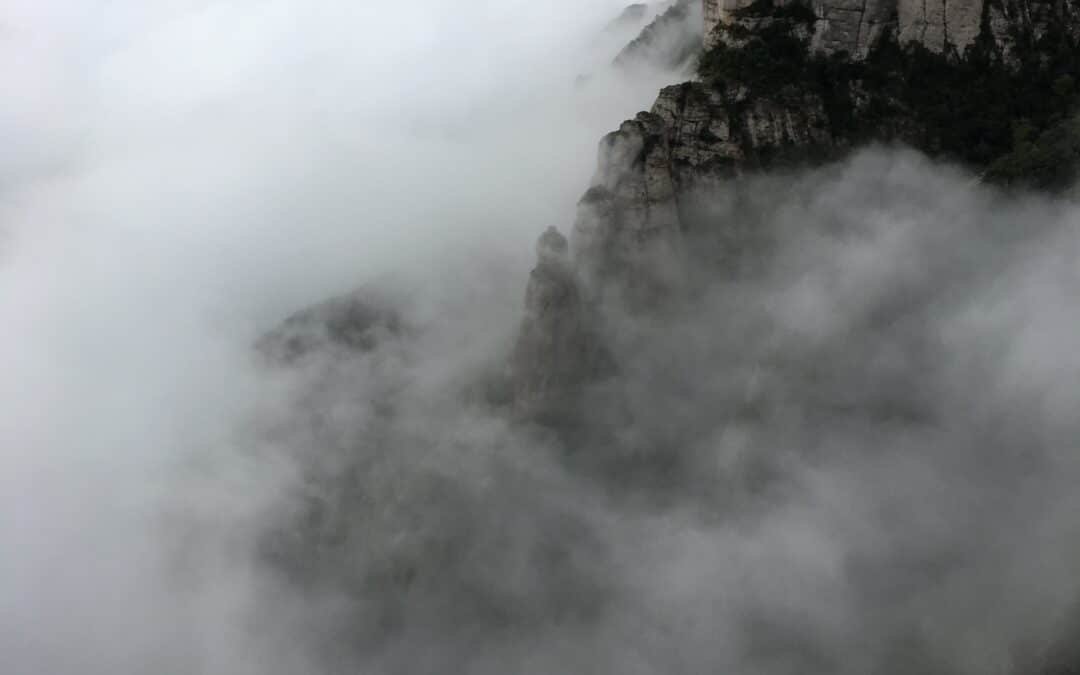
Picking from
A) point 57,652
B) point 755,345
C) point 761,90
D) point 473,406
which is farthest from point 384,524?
point 57,652

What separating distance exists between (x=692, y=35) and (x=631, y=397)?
36.9 m

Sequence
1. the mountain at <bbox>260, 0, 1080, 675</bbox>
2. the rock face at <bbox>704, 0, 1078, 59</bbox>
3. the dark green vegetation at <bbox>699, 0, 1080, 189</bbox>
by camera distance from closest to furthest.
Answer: the mountain at <bbox>260, 0, 1080, 675</bbox> < the rock face at <bbox>704, 0, 1078, 59</bbox> < the dark green vegetation at <bbox>699, 0, 1080, 189</bbox>

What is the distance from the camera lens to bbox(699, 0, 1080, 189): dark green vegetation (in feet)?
223

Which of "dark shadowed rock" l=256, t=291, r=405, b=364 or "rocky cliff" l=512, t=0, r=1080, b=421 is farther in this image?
"dark shadowed rock" l=256, t=291, r=405, b=364

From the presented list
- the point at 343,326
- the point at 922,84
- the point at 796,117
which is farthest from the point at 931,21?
the point at 343,326

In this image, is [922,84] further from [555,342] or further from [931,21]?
[555,342]

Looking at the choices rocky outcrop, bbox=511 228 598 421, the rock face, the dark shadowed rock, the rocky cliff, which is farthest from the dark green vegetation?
the dark shadowed rock

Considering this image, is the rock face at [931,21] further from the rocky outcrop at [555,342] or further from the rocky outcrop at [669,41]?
the rocky outcrop at [555,342]

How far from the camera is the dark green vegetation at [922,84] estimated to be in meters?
67.9

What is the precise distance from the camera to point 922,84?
69.1 m

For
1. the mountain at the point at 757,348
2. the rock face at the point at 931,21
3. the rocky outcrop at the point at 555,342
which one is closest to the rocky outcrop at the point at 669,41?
the mountain at the point at 757,348

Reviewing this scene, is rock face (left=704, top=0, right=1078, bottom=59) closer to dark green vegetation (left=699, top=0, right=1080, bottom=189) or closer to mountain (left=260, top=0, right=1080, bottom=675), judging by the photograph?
mountain (left=260, top=0, right=1080, bottom=675)

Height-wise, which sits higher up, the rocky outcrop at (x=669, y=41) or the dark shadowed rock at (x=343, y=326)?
the rocky outcrop at (x=669, y=41)

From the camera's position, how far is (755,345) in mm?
68062
